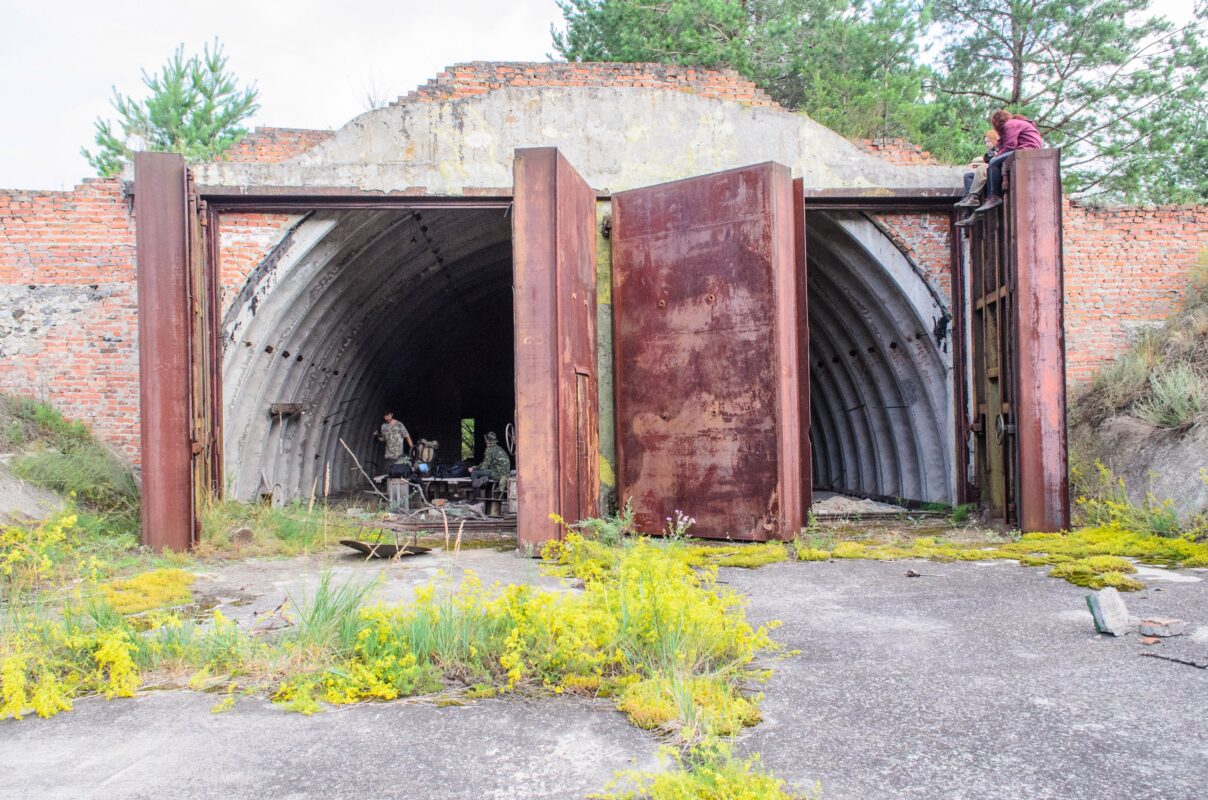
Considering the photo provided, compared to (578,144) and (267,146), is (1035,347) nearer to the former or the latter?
(578,144)

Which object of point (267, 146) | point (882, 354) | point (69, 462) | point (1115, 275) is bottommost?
point (69, 462)

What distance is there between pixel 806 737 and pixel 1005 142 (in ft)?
25.7

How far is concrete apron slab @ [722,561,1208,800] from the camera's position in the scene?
110 inches

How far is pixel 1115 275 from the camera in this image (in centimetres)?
1089

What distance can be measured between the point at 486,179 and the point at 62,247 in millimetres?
5056

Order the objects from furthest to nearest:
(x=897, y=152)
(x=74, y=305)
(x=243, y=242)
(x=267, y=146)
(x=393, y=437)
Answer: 1. (x=393, y=437)
2. (x=897, y=152)
3. (x=267, y=146)
4. (x=74, y=305)
5. (x=243, y=242)

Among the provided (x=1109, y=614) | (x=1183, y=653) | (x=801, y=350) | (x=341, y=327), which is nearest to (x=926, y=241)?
(x=801, y=350)

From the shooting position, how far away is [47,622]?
437 cm

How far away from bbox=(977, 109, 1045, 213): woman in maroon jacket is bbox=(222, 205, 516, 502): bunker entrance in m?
5.34

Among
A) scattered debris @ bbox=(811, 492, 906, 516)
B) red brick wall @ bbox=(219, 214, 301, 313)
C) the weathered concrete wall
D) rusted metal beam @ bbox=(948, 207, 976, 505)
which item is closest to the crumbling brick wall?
red brick wall @ bbox=(219, 214, 301, 313)

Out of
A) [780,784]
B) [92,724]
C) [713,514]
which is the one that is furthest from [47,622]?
[713,514]

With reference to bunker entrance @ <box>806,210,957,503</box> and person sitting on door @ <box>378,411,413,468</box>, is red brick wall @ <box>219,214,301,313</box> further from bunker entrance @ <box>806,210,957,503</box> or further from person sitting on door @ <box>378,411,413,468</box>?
bunker entrance @ <box>806,210,957,503</box>

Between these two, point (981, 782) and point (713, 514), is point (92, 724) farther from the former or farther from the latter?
point (713, 514)

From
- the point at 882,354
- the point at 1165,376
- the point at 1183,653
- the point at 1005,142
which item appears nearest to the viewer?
the point at 1183,653
